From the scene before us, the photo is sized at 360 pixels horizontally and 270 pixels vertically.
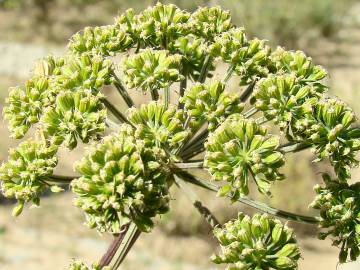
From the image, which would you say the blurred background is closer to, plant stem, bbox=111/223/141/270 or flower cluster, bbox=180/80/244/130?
flower cluster, bbox=180/80/244/130

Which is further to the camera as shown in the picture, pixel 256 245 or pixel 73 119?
pixel 73 119

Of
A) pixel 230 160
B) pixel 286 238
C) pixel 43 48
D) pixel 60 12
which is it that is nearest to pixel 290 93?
pixel 230 160

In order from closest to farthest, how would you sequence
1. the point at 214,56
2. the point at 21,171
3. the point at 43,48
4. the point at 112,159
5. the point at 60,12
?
1. the point at 112,159
2. the point at 21,171
3. the point at 214,56
4. the point at 43,48
5. the point at 60,12

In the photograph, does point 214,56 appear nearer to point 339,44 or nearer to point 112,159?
point 112,159

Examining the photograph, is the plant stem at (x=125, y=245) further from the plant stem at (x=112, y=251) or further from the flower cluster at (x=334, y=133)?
the flower cluster at (x=334, y=133)

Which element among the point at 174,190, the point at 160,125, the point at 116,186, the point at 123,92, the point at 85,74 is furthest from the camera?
the point at 174,190

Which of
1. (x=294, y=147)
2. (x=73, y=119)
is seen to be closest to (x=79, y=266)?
(x=73, y=119)

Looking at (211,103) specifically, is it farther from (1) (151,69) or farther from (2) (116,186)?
(2) (116,186)

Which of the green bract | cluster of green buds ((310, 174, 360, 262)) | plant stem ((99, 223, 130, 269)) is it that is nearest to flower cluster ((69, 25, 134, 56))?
the green bract
